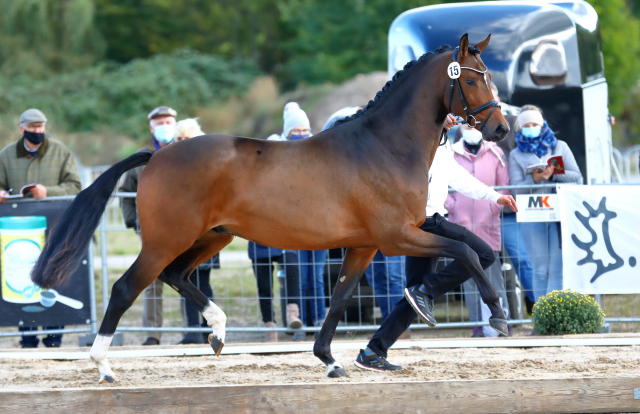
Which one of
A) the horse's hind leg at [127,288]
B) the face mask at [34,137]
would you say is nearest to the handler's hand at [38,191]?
the face mask at [34,137]

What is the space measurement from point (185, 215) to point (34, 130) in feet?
10.2

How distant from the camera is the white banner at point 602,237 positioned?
21.6ft

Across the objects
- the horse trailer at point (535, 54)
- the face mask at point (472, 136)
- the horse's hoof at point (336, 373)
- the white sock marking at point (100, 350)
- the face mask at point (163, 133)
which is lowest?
the horse's hoof at point (336, 373)

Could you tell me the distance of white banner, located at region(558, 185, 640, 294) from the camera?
660 centimetres

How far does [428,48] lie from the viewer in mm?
8602

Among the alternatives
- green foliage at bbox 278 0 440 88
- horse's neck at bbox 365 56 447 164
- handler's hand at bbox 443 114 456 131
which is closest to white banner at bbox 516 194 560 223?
handler's hand at bbox 443 114 456 131

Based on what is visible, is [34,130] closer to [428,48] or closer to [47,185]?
[47,185]

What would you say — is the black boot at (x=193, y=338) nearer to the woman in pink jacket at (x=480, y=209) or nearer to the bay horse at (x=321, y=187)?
the bay horse at (x=321, y=187)

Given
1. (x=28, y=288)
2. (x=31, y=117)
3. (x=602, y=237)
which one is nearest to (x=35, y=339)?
(x=28, y=288)

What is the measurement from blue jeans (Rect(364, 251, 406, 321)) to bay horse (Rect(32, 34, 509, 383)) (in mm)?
1891

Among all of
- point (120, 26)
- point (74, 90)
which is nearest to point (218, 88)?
point (74, 90)

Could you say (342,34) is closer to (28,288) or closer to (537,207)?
(537,207)

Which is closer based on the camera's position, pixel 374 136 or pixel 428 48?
pixel 374 136

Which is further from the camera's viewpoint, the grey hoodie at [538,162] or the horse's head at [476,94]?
the grey hoodie at [538,162]
